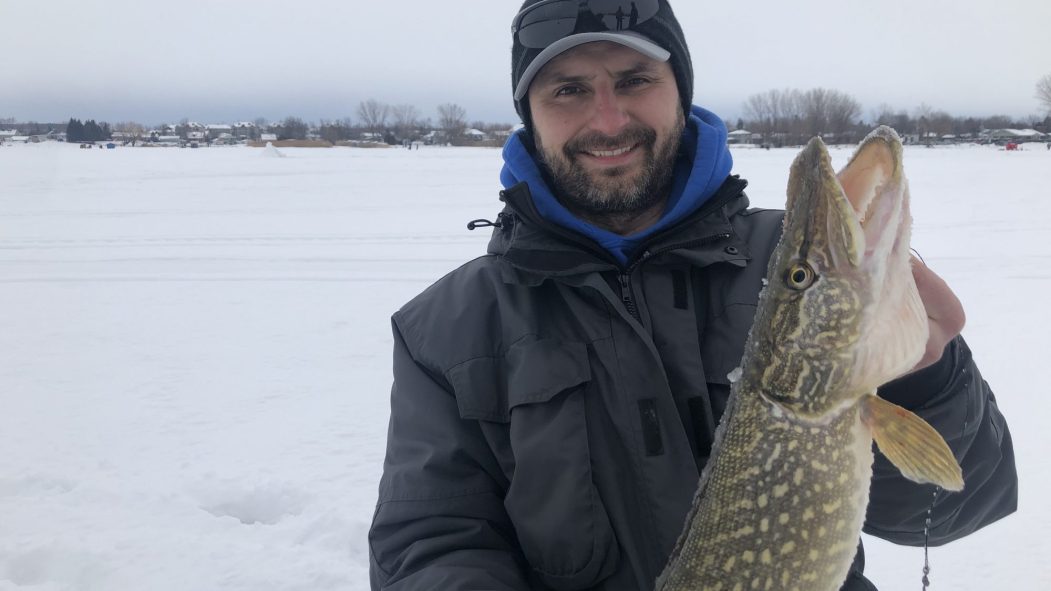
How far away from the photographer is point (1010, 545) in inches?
126

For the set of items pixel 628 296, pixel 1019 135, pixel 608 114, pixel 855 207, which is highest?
pixel 1019 135

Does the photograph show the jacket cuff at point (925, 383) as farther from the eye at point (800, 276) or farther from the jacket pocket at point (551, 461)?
the jacket pocket at point (551, 461)

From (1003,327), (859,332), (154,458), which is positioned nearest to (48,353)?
(154,458)

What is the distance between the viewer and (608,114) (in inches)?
92.3

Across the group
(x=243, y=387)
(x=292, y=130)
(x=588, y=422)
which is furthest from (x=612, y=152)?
(x=292, y=130)

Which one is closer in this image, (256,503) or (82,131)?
(256,503)

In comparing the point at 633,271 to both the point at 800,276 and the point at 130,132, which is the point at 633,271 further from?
the point at 130,132

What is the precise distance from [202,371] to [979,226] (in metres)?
11.1

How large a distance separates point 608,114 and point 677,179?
1.14 ft

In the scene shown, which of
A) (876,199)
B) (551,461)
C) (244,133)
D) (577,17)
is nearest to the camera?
(876,199)

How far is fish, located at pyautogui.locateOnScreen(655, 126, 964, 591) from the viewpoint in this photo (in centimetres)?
151

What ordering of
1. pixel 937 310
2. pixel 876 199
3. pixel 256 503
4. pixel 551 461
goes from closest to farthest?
pixel 876 199, pixel 937 310, pixel 551 461, pixel 256 503

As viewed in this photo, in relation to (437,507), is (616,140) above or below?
above

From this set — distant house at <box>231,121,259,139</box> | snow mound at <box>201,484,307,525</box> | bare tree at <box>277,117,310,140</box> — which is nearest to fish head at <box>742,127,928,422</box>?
snow mound at <box>201,484,307,525</box>
